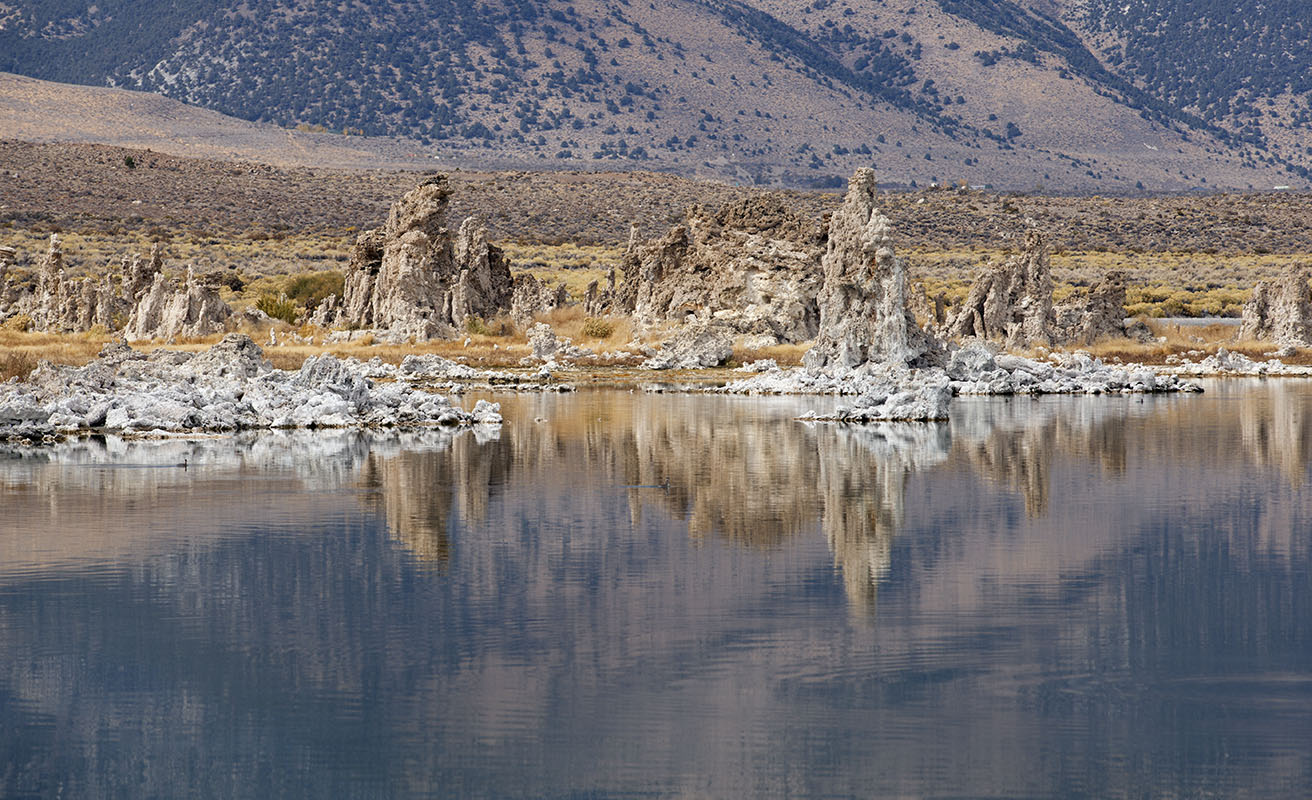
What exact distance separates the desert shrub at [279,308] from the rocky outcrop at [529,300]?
7612 millimetres

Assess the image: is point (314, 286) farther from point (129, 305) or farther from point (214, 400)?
point (214, 400)

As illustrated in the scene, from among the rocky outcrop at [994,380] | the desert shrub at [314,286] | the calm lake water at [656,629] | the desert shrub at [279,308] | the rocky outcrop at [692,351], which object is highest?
the desert shrub at [314,286]

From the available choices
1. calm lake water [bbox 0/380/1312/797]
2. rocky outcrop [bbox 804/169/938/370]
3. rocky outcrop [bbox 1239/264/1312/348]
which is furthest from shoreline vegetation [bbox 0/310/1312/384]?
calm lake water [bbox 0/380/1312/797]

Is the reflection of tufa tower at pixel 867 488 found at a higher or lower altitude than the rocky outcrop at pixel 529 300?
lower

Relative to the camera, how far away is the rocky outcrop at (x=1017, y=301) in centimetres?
5084

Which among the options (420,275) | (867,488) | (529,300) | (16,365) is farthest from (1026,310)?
(867,488)

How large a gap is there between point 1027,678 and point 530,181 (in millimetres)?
120529

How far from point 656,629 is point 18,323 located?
1693 inches

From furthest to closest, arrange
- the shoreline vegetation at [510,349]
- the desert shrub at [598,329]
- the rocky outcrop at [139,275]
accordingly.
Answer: the rocky outcrop at [139,275] → the desert shrub at [598,329] → the shoreline vegetation at [510,349]

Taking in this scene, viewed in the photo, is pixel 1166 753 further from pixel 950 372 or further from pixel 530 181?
pixel 530 181

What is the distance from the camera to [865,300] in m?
38.0

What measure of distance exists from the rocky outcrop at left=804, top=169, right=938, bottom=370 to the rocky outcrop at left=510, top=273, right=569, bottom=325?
1608 cm

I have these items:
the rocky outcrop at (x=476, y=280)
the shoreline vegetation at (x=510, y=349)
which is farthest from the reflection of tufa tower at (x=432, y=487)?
the rocky outcrop at (x=476, y=280)

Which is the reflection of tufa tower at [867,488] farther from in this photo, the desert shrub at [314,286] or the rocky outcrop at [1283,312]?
the desert shrub at [314,286]
